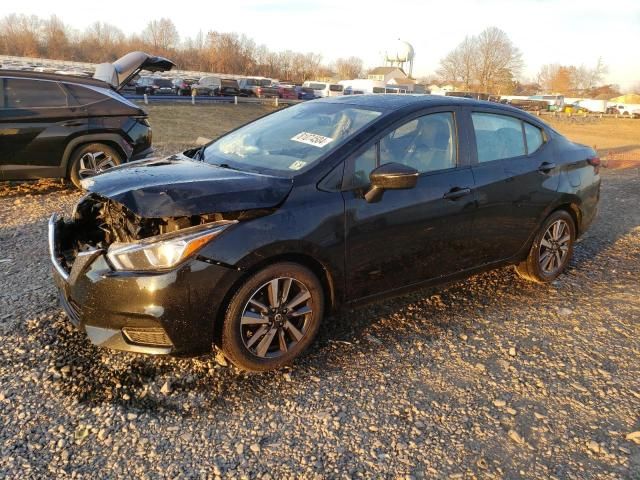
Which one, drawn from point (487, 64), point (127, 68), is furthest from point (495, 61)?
point (127, 68)

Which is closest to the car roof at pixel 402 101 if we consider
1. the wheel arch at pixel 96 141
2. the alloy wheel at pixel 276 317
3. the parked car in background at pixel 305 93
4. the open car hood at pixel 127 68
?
the alloy wheel at pixel 276 317

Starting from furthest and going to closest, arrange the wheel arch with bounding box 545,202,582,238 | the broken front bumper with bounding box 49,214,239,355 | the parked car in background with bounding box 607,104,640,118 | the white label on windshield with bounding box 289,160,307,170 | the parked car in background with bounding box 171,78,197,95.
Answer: the parked car in background with bounding box 607,104,640,118 → the parked car in background with bounding box 171,78,197,95 → the wheel arch with bounding box 545,202,582,238 → the white label on windshield with bounding box 289,160,307,170 → the broken front bumper with bounding box 49,214,239,355

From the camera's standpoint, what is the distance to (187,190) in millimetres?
2877

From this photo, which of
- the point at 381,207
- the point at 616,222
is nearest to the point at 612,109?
the point at 616,222

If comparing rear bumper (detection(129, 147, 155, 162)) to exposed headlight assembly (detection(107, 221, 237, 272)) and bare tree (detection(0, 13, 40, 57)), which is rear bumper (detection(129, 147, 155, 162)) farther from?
bare tree (detection(0, 13, 40, 57))

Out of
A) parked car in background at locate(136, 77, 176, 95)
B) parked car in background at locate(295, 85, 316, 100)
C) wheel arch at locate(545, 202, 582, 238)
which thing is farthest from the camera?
parked car in background at locate(295, 85, 316, 100)

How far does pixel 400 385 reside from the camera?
3.09 metres

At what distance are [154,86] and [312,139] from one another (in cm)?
3466

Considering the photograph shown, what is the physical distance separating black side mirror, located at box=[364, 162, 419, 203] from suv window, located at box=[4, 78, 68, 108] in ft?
18.4

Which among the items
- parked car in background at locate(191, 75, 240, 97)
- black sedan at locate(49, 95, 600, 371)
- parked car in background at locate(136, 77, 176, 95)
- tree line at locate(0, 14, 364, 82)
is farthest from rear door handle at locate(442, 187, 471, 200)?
tree line at locate(0, 14, 364, 82)

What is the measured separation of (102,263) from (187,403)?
91 cm

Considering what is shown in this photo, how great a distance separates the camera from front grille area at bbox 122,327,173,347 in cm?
279

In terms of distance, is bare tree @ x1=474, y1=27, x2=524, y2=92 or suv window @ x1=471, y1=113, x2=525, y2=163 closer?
suv window @ x1=471, y1=113, x2=525, y2=163

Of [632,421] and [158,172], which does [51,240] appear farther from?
[632,421]
